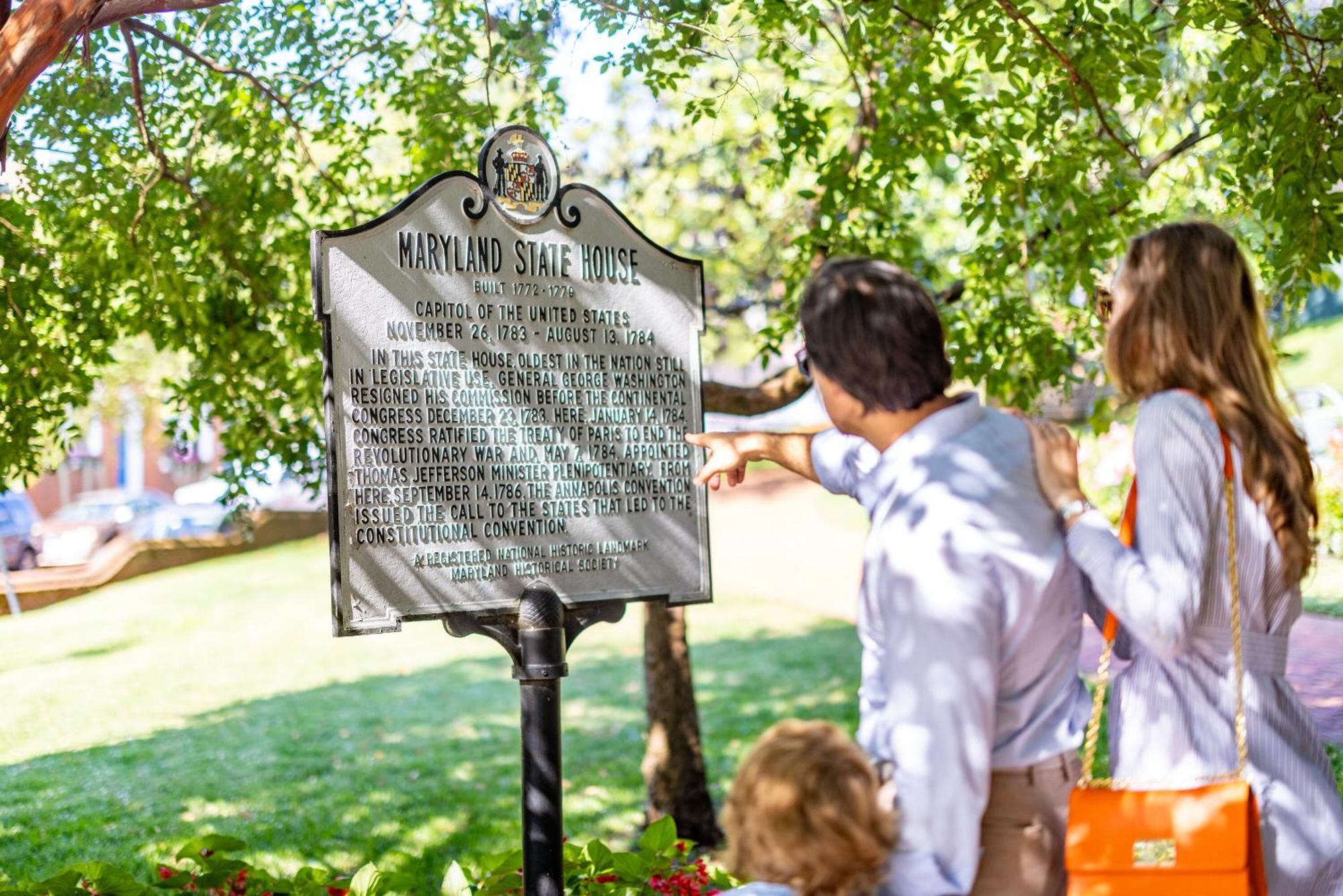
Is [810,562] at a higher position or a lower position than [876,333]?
lower

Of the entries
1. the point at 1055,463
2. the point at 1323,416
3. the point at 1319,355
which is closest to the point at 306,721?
the point at 1055,463

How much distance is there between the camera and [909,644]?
6.83 ft

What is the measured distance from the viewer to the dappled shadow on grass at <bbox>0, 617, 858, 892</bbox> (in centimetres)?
777

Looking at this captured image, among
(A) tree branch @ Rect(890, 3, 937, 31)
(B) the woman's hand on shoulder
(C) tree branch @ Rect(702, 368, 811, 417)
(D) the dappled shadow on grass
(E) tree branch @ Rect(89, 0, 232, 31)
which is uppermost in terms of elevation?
(A) tree branch @ Rect(890, 3, 937, 31)

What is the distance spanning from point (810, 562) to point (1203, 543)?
19262 mm

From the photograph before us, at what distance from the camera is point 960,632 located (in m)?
2.07

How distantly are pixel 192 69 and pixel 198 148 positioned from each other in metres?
0.37

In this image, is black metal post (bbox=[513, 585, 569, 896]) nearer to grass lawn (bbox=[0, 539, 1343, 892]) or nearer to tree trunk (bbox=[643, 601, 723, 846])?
grass lawn (bbox=[0, 539, 1343, 892])

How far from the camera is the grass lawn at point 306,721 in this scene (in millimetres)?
7969

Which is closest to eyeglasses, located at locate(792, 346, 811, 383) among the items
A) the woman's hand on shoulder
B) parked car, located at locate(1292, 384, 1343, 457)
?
the woman's hand on shoulder

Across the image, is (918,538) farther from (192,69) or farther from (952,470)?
(192,69)

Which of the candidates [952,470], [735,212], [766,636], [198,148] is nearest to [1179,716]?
[952,470]

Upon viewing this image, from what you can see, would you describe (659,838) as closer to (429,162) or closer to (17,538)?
(429,162)

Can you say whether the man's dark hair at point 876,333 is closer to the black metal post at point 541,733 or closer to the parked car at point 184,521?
the black metal post at point 541,733
